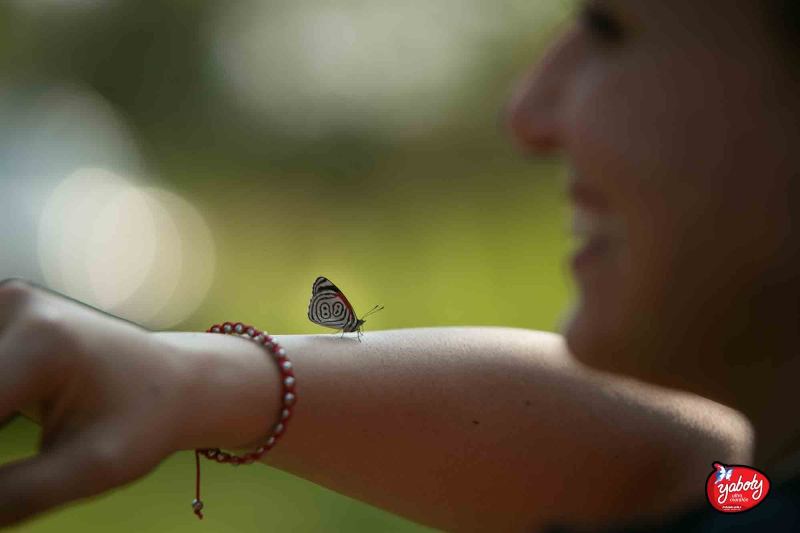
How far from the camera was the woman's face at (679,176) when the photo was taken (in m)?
0.40

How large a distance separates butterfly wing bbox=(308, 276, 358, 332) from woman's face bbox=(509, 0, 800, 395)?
0.78ft

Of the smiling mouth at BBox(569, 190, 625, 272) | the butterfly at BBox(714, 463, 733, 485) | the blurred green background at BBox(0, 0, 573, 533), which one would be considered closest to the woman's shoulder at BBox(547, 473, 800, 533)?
the butterfly at BBox(714, 463, 733, 485)

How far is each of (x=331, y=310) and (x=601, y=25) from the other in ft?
0.96

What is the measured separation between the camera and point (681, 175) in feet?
1.32

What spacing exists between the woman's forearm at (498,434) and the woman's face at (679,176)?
193mm

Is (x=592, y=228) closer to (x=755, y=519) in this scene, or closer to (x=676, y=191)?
(x=676, y=191)

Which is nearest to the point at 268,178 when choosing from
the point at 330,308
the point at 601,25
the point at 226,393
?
the point at 330,308

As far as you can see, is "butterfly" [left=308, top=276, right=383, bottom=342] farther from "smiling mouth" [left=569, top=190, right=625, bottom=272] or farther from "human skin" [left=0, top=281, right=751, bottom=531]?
"smiling mouth" [left=569, top=190, right=625, bottom=272]

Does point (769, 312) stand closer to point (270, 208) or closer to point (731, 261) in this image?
point (731, 261)

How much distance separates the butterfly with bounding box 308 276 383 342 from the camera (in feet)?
2.12

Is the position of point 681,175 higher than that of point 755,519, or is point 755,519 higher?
point 681,175

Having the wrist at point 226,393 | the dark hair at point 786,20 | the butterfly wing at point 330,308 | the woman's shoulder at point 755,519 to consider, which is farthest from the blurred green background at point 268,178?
the dark hair at point 786,20

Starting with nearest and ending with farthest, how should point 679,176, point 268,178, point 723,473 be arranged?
point 679,176 < point 723,473 < point 268,178

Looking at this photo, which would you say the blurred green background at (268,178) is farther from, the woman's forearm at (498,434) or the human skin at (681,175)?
the human skin at (681,175)
